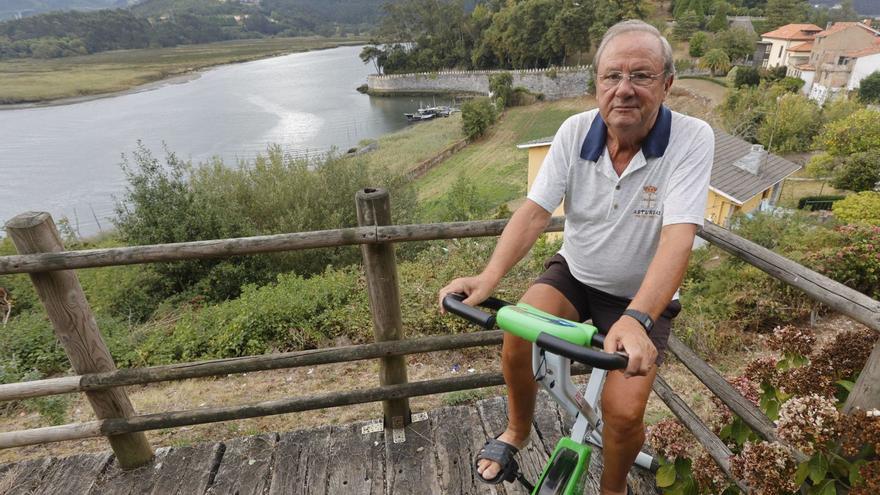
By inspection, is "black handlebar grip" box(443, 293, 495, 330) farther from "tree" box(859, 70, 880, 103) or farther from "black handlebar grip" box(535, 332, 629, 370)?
"tree" box(859, 70, 880, 103)

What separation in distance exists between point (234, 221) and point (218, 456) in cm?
831

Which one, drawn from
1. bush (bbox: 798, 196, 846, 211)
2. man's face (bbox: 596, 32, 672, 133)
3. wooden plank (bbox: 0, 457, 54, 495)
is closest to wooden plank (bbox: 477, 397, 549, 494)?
man's face (bbox: 596, 32, 672, 133)

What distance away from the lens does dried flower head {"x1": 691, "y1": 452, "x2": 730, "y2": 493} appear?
1.84m

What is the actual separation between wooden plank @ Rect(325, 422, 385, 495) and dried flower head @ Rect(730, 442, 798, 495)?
164 centimetres

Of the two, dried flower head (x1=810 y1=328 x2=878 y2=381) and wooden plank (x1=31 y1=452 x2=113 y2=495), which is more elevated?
dried flower head (x1=810 y1=328 x2=878 y2=381)

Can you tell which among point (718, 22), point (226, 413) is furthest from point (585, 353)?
point (718, 22)

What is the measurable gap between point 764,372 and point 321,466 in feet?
7.04

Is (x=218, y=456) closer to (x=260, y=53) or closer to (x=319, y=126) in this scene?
(x=319, y=126)

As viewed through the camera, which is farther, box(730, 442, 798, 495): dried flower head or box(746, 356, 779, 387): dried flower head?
box(746, 356, 779, 387): dried flower head

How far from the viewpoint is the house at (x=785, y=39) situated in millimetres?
43562

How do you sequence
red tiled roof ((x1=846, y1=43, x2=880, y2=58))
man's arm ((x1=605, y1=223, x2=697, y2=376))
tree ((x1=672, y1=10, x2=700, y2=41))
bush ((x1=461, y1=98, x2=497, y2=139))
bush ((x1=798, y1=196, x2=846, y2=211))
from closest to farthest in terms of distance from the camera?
man's arm ((x1=605, y1=223, x2=697, y2=376)) < bush ((x1=798, y1=196, x2=846, y2=211)) < red tiled roof ((x1=846, y1=43, x2=880, y2=58)) < bush ((x1=461, y1=98, x2=497, y2=139)) < tree ((x1=672, y1=10, x2=700, y2=41))

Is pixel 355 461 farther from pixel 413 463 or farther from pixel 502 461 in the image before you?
pixel 502 461

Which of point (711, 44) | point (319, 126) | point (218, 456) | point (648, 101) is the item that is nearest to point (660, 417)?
point (648, 101)

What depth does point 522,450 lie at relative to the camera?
8.18ft
